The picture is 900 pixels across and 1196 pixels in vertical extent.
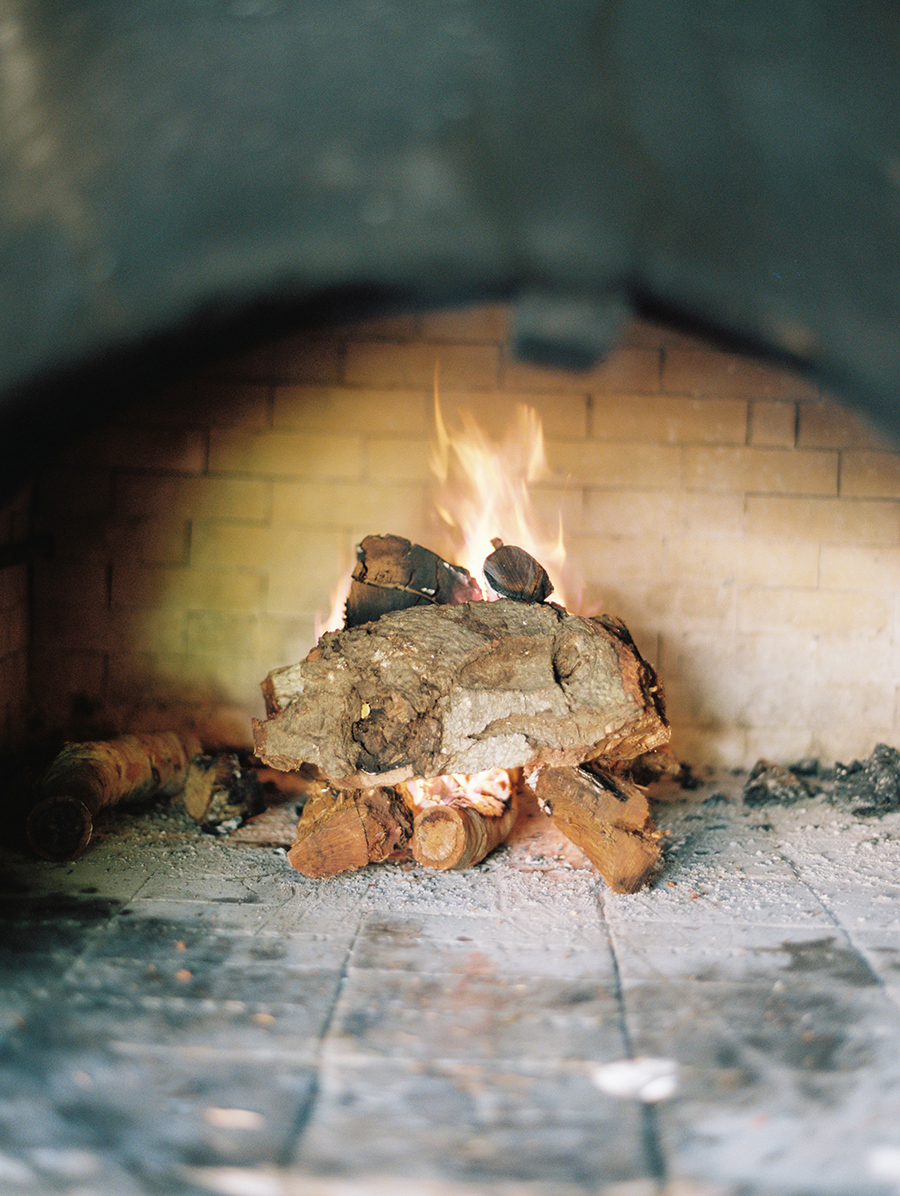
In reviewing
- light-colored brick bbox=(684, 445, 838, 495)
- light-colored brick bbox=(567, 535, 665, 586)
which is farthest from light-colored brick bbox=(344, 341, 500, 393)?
light-colored brick bbox=(684, 445, 838, 495)

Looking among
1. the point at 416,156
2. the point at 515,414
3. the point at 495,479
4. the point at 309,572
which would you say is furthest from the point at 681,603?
the point at 416,156

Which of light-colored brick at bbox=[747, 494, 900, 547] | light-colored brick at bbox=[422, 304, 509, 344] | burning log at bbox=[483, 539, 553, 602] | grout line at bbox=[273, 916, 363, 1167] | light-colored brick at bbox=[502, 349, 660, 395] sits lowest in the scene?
grout line at bbox=[273, 916, 363, 1167]

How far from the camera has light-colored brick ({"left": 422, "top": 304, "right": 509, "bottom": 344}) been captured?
Answer: 3395mm

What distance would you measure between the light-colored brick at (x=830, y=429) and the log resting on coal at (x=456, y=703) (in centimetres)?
133

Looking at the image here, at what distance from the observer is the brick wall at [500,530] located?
11.3 feet

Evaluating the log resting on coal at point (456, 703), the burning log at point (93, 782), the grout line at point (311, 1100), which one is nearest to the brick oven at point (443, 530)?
the grout line at point (311, 1100)

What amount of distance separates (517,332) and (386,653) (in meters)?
1.44

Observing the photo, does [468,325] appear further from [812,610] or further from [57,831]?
[57,831]

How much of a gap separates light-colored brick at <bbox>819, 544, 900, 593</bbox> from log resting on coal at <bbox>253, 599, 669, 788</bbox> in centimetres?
119

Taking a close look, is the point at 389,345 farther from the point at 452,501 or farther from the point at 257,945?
the point at 257,945

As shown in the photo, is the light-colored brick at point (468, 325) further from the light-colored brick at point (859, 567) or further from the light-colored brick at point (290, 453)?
the light-colored brick at point (859, 567)

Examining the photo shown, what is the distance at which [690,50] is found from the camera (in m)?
1.82

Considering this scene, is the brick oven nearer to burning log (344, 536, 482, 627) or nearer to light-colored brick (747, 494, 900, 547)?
light-colored brick (747, 494, 900, 547)

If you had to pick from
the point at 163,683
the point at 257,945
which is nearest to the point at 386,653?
the point at 257,945
